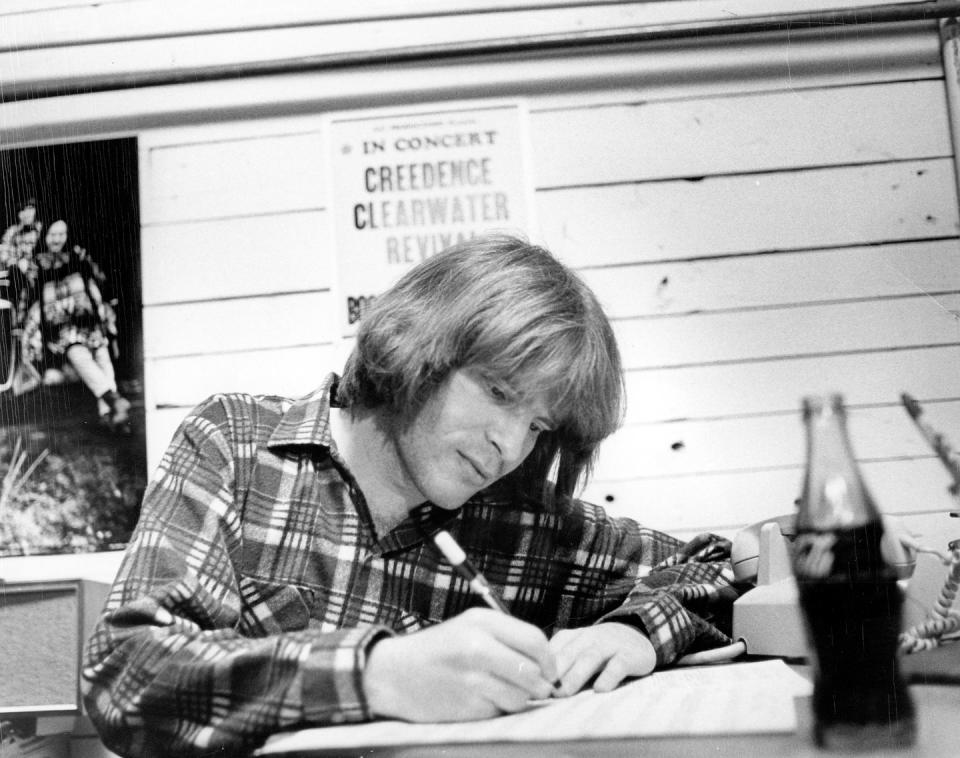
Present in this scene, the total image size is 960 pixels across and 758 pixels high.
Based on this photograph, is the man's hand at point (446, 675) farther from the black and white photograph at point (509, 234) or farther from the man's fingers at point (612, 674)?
the black and white photograph at point (509, 234)

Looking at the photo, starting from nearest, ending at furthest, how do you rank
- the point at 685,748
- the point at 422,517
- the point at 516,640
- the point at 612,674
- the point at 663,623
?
1. the point at 685,748
2. the point at 516,640
3. the point at 612,674
4. the point at 663,623
5. the point at 422,517

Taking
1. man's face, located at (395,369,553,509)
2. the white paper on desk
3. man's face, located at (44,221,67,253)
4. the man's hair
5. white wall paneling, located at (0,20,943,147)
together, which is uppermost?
white wall paneling, located at (0,20,943,147)

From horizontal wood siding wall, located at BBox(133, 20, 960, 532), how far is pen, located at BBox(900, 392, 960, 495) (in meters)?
0.01

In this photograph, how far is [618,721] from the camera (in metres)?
0.65

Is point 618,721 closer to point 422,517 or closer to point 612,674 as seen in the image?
point 612,674

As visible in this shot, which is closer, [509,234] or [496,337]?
[496,337]

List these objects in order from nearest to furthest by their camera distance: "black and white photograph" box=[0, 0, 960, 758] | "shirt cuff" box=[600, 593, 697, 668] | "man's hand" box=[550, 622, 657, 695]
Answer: "man's hand" box=[550, 622, 657, 695], "shirt cuff" box=[600, 593, 697, 668], "black and white photograph" box=[0, 0, 960, 758]

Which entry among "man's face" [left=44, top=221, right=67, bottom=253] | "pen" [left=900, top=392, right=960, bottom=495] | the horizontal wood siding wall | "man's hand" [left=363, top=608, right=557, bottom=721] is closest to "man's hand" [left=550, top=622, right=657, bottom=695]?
"man's hand" [left=363, top=608, right=557, bottom=721]

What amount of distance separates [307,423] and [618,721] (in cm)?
52

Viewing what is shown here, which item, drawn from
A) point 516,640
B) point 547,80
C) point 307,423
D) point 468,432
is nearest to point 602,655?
point 516,640

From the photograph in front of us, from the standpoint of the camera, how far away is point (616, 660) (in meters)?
0.84

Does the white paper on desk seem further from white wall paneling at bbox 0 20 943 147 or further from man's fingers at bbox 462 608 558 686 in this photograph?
white wall paneling at bbox 0 20 943 147

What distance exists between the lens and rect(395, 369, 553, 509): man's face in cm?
96

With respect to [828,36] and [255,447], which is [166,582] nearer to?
[255,447]
